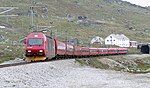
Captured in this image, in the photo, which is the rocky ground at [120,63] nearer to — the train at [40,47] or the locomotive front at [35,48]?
the train at [40,47]

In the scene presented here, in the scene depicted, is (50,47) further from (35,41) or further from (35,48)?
(35,48)

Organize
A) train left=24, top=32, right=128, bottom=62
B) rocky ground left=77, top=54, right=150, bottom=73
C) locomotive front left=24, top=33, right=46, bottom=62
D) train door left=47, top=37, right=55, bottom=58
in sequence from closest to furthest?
locomotive front left=24, top=33, right=46, bottom=62 → train left=24, top=32, right=128, bottom=62 → train door left=47, top=37, right=55, bottom=58 → rocky ground left=77, top=54, right=150, bottom=73

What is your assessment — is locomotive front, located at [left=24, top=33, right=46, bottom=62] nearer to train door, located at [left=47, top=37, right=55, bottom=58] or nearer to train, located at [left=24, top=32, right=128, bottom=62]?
train, located at [left=24, top=32, right=128, bottom=62]

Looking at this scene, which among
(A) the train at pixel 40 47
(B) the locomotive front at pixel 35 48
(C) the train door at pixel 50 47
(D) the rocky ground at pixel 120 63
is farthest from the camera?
(D) the rocky ground at pixel 120 63

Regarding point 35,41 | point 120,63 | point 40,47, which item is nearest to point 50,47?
point 35,41

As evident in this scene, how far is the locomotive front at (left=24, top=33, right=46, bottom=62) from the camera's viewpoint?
195 ft

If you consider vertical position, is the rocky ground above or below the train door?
below

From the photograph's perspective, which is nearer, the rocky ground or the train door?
the train door

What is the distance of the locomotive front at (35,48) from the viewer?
5944 centimetres

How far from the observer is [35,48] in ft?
196

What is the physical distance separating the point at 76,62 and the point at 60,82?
95.2ft

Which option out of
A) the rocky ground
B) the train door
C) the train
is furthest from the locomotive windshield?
the rocky ground

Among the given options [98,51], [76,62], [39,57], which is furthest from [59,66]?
[98,51]

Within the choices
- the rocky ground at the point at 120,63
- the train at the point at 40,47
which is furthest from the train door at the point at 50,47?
the rocky ground at the point at 120,63
